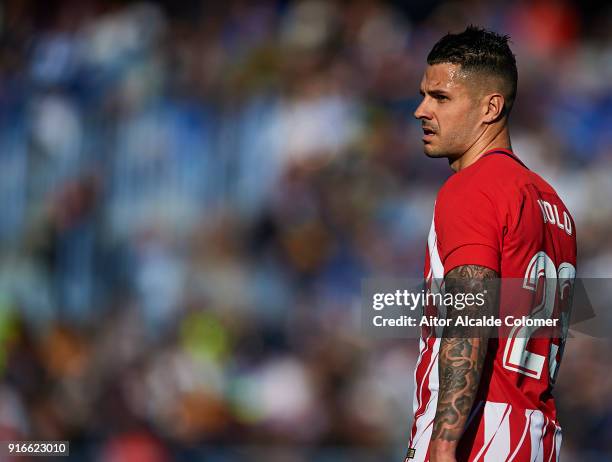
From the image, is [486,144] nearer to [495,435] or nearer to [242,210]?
[495,435]

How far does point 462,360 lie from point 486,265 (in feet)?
0.66

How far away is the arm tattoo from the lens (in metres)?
1.84

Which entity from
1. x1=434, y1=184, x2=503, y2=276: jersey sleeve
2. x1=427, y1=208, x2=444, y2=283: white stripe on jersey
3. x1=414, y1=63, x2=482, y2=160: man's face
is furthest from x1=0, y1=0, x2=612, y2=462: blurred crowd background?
x1=434, y1=184, x2=503, y2=276: jersey sleeve

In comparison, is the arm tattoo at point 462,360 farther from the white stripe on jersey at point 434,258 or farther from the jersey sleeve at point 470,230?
the white stripe on jersey at point 434,258

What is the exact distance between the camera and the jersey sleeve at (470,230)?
6.19ft

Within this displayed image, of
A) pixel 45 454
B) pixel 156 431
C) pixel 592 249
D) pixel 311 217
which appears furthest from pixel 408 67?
pixel 45 454

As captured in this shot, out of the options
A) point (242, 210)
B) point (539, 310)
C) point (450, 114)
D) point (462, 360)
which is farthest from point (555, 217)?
point (242, 210)

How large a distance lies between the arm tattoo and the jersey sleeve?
3 cm

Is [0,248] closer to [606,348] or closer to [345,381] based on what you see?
[345,381]

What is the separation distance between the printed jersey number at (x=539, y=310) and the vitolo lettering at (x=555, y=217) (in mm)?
86

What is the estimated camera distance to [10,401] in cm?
554

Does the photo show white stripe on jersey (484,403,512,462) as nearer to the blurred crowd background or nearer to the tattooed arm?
the tattooed arm

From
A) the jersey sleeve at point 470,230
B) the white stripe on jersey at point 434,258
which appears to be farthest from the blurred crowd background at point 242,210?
the jersey sleeve at point 470,230

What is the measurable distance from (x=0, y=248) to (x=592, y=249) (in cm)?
359
